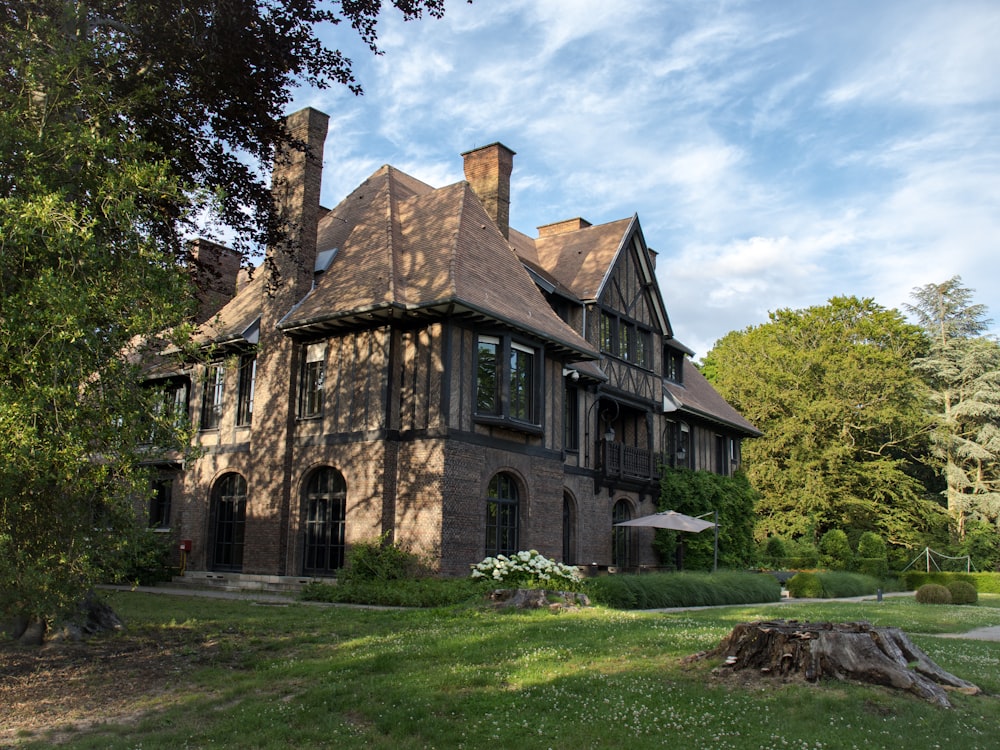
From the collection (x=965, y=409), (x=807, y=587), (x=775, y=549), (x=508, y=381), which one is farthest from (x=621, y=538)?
(x=965, y=409)

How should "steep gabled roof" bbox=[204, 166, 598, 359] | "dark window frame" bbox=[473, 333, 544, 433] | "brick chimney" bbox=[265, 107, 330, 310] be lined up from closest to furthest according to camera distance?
"steep gabled roof" bbox=[204, 166, 598, 359] → "dark window frame" bbox=[473, 333, 544, 433] → "brick chimney" bbox=[265, 107, 330, 310]

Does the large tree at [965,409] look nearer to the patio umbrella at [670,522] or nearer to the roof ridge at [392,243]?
the patio umbrella at [670,522]

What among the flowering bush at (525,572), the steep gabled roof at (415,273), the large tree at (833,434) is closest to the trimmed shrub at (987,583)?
the large tree at (833,434)

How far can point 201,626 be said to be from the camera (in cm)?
1257

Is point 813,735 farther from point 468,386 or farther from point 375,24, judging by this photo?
Result: point 468,386

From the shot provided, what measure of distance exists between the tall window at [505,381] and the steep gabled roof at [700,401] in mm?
9388

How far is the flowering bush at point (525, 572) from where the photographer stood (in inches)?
692

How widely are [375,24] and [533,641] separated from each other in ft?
30.2

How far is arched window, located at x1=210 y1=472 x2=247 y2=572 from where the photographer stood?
23031mm

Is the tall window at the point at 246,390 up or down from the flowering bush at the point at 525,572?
up

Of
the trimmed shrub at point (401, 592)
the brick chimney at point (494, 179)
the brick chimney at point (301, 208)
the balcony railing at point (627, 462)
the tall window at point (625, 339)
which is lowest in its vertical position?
the trimmed shrub at point (401, 592)

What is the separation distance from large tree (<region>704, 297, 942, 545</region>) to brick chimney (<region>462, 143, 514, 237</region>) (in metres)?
24.6

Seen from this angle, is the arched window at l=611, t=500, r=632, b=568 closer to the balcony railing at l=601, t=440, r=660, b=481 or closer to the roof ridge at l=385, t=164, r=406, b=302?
the balcony railing at l=601, t=440, r=660, b=481

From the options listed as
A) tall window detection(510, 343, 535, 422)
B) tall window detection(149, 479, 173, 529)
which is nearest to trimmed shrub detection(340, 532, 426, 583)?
tall window detection(510, 343, 535, 422)
